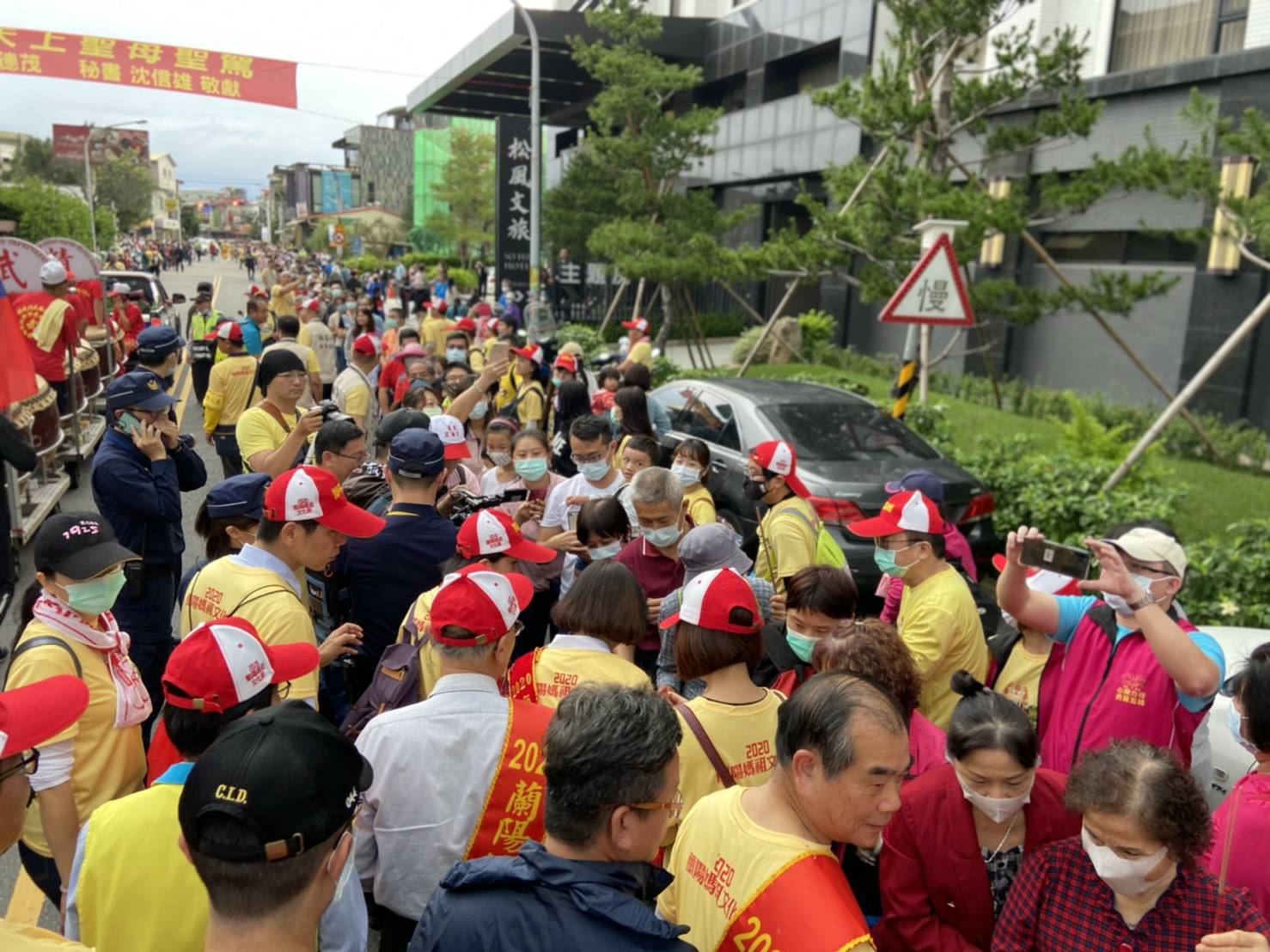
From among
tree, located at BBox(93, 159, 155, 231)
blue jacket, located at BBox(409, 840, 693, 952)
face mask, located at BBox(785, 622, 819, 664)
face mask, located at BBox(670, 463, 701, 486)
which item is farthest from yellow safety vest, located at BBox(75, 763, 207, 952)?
tree, located at BBox(93, 159, 155, 231)

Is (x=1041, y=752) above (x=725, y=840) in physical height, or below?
below

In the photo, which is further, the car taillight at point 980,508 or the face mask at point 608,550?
the car taillight at point 980,508

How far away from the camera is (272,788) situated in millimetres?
1722

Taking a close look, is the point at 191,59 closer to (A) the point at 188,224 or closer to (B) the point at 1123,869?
(B) the point at 1123,869

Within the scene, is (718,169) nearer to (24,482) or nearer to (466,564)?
(24,482)

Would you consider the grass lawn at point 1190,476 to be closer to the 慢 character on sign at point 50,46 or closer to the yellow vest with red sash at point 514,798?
the yellow vest with red sash at point 514,798

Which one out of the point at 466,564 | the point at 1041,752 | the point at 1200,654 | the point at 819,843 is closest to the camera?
the point at 819,843

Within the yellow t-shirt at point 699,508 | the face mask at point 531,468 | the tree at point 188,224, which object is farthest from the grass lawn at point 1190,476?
the tree at point 188,224

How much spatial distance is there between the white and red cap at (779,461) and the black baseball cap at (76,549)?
309 cm

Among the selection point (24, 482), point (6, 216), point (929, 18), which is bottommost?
point (24, 482)

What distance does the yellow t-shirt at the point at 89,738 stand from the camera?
2.81 m

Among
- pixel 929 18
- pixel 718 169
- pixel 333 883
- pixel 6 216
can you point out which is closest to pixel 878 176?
pixel 929 18

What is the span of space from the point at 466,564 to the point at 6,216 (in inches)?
1105

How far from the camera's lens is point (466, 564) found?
12.2 feet
